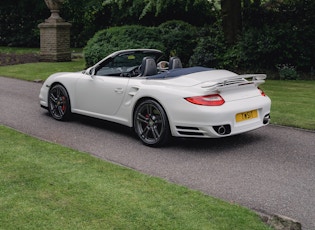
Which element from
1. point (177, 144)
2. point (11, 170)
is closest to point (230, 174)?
point (177, 144)

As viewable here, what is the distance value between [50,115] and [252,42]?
750 centimetres

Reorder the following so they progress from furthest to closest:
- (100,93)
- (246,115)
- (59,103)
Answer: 1. (59,103)
2. (100,93)
3. (246,115)

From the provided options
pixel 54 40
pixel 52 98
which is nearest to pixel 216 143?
pixel 52 98

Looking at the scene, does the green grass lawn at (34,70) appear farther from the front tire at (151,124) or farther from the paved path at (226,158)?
the front tire at (151,124)

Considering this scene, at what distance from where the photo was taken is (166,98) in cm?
602

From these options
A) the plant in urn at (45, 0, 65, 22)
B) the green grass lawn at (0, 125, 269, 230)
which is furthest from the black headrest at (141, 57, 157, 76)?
the plant in urn at (45, 0, 65, 22)

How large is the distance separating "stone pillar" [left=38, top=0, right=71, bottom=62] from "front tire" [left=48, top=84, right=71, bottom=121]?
433 inches

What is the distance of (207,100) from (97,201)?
231 cm

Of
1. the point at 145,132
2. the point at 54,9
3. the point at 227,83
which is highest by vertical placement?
the point at 54,9

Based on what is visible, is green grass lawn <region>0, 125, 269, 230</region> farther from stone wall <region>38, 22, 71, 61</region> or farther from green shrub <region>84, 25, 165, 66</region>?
stone wall <region>38, 22, 71, 61</region>

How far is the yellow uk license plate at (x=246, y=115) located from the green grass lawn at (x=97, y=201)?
1.75m

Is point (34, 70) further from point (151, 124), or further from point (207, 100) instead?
point (207, 100)

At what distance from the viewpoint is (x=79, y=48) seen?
26.0m

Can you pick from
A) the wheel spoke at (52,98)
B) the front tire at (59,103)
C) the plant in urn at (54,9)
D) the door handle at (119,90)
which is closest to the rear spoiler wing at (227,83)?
the door handle at (119,90)
